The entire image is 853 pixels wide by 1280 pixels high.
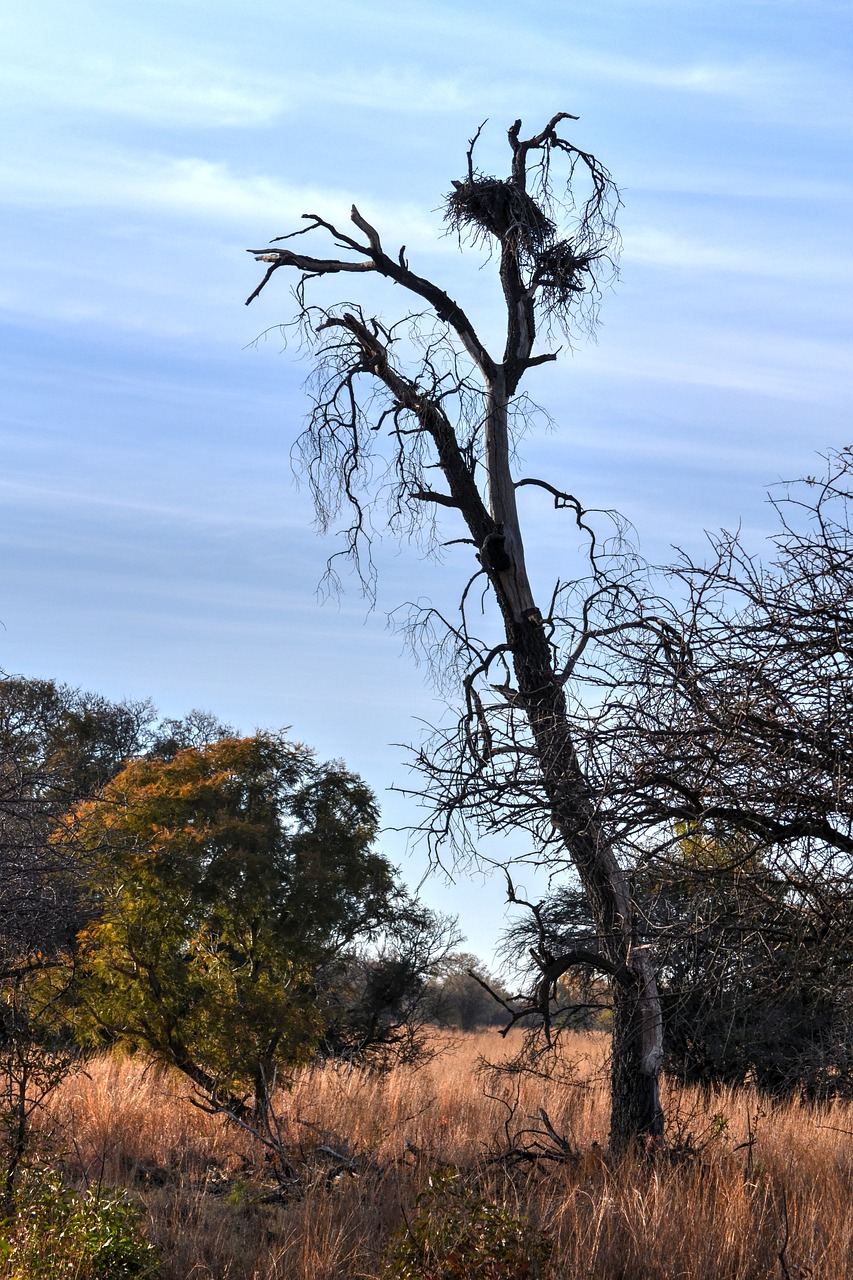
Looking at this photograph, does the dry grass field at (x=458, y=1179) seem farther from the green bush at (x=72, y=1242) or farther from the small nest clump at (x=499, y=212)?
the small nest clump at (x=499, y=212)

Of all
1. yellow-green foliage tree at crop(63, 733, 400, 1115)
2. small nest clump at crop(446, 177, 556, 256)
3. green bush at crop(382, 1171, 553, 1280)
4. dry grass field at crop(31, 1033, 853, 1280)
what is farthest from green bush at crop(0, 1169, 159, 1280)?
small nest clump at crop(446, 177, 556, 256)

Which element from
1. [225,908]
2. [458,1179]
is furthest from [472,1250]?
[225,908]

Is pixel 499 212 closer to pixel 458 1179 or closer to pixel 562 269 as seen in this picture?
pixel 562 269

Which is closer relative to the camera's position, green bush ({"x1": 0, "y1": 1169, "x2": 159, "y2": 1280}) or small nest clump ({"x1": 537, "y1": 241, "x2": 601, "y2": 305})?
green bush ({"x1": 0, "y1": 1169, "x2": 159, "y2": 1280})

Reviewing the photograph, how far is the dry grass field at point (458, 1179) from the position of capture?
6.77 meters

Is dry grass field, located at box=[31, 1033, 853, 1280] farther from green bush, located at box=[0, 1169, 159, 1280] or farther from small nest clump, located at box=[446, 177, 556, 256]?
small nest clump, located at box=[446, 177, 556, 256]

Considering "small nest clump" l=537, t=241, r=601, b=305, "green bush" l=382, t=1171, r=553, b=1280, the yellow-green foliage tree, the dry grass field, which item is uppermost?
"small nest clump" l=537, t=241, r=601, b=305

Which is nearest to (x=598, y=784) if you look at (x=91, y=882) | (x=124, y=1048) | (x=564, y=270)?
(x=564, y=270)

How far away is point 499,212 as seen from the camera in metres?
11.5

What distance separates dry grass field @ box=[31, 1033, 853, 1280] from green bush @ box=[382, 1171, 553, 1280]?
36 mm

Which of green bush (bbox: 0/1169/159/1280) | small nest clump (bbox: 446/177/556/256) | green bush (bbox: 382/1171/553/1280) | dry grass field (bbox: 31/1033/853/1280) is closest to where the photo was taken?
green bush (bbox: 382/1171/553/1280)

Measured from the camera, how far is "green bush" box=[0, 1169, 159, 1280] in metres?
5.91

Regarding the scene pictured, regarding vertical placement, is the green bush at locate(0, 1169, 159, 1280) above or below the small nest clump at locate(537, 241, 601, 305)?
below

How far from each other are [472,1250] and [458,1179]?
2009 mm
